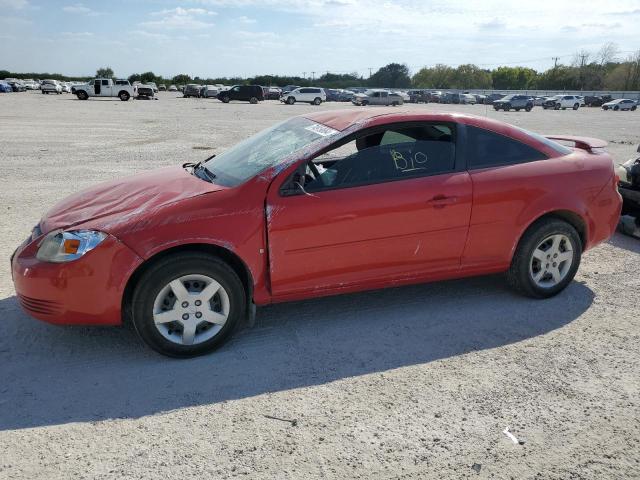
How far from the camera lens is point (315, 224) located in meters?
3.87

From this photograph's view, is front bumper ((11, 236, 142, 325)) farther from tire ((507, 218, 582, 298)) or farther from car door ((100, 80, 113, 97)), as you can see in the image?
car door ((100, 80, 113, 97))

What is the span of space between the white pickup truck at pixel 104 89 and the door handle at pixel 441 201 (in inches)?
1924

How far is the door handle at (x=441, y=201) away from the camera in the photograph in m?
4.17

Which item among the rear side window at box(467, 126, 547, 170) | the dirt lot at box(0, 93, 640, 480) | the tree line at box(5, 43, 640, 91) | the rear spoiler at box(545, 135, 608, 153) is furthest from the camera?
the tree line at box(5, 43, 640, 91)

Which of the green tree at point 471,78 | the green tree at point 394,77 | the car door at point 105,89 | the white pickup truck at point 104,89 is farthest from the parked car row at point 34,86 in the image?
the green tree at point 471,78

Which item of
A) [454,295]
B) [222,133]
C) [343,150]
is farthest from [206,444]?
[222,133]

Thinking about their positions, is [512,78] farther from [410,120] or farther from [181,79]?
[410,120]

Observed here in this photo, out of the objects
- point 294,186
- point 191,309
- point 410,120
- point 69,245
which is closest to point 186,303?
point 191,309

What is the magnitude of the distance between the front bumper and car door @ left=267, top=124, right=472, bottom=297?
993 millimetres

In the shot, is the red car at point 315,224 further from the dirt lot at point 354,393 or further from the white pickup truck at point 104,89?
the white pickup truck at point 104,89

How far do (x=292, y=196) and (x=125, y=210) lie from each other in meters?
1.13

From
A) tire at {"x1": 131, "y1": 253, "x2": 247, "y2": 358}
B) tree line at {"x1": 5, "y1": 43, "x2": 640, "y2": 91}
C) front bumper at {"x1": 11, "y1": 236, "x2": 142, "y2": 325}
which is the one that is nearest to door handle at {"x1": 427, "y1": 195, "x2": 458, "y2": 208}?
tire at {"x1": 131, "y1": 253, "x2": 247, "y2": 358}

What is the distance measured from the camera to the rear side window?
4426 mm

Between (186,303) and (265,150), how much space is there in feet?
4.71
